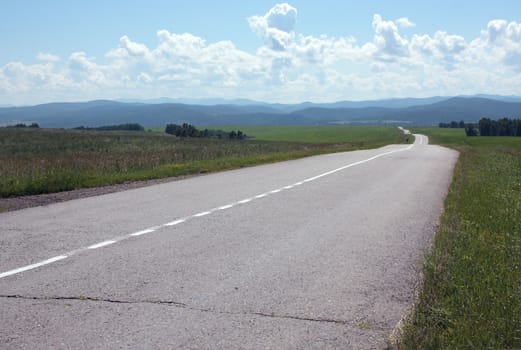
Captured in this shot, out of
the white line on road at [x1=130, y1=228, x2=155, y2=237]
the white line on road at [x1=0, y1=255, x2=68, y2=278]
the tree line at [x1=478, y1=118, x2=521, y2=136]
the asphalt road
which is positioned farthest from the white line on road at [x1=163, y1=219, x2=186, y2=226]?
the tree line at [x1=478, y1=118, x2=521, y2=136]

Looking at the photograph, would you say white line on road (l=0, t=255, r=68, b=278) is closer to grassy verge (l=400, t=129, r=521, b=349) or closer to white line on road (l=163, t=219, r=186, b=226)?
white line on road (l=163, t=219, r=186, b=226)

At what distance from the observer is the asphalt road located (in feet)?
16.8

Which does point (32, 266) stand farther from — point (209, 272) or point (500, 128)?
point (500, 128)

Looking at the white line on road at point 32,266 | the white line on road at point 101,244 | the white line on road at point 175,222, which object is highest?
the white line on road at point 32,266

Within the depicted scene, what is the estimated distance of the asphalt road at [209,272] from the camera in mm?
5129

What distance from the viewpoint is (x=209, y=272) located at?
7.17m

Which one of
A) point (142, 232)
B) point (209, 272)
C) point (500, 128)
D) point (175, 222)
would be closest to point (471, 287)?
point (209, 272)

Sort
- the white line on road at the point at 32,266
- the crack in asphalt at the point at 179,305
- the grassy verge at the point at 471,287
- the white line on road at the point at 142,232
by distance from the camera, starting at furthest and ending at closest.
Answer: the white line on road at the point at 142,232 < the white line on road at the point at 32,266 < the crack in asphalt at the point at 179,305 < the grassy verge at the point at 471,287

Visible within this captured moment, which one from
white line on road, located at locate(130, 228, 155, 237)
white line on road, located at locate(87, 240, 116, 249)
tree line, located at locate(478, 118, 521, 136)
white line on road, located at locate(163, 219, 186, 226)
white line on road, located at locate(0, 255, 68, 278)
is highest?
white line on road, located at locate(0, 255, 68, 278)

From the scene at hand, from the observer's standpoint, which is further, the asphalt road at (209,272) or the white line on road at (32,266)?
the white line on road at (32,266)

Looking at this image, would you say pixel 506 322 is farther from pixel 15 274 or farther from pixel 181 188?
pixel 181 188

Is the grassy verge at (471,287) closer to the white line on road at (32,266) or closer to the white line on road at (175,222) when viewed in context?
the white line on road at (175,222)

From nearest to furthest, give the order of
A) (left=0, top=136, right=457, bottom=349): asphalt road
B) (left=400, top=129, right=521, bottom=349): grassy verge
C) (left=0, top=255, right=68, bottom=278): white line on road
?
(left=400, top=129, right=521, bottom=349): grassy verge, (left=0, top=136, right=457, bottom=349): asphalt road, (left=0, top=255, right=68, bottom=278): white line on road

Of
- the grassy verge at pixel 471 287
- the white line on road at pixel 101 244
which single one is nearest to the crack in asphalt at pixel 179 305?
the grassy verge at pixel 471 287
